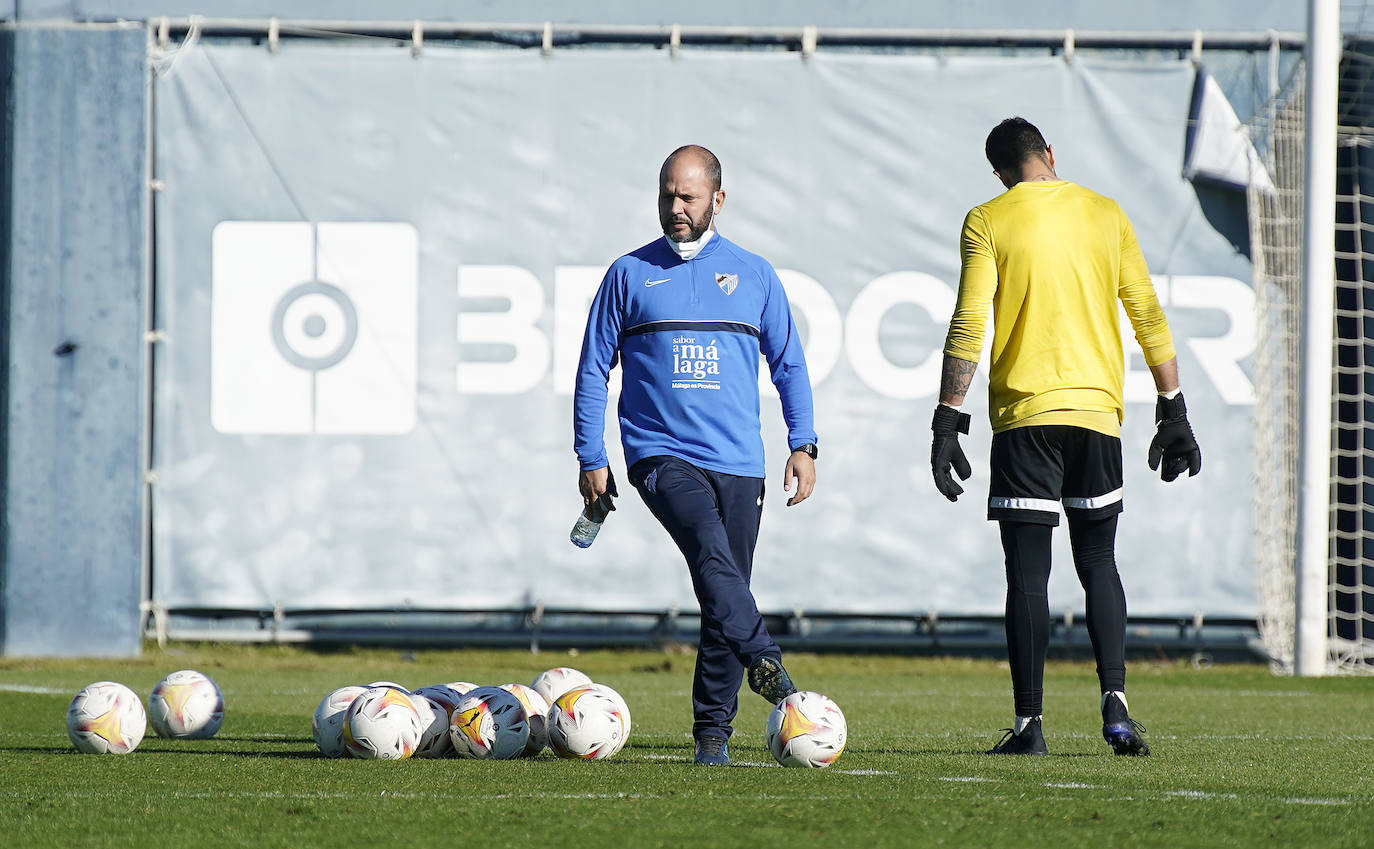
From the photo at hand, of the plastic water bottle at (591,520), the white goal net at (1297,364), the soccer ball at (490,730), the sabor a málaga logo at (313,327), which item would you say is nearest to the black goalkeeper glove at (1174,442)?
the plastic water bottle at (591,520)

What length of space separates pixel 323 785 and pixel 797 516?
263 inches

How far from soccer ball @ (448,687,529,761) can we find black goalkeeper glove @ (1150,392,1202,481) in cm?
215

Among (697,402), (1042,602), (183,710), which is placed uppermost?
(697,402)

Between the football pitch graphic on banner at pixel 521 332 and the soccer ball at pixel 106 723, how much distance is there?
18.0 feet

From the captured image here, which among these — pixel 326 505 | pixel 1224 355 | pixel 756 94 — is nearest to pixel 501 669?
pixel 326 505

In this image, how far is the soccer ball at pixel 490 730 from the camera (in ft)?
15.4

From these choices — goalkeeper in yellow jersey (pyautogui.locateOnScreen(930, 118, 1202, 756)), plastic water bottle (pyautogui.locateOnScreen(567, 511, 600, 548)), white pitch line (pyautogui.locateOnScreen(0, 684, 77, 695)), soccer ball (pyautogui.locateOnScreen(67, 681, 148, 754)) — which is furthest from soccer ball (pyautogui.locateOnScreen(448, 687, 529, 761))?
white pitch line (pyautogui.locateOnScreen(0, 684, 77, 695))

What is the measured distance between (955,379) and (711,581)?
99 centimetres

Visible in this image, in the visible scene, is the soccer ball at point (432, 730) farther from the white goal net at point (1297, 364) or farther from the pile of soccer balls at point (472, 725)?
the white goal net at point (1297, 364)

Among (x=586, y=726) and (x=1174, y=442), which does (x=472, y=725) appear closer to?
(x=586, y=726)

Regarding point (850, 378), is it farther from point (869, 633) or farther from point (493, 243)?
point (493, 243)

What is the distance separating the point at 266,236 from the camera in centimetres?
1043

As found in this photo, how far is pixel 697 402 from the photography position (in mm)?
4617

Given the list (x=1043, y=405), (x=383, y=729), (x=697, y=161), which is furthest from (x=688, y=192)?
(x=383, y=729)
